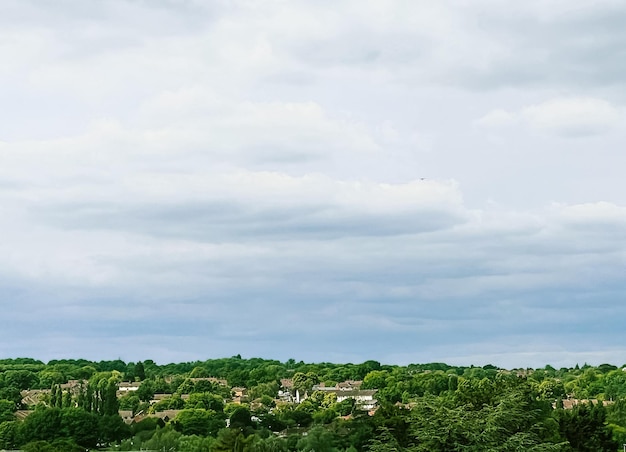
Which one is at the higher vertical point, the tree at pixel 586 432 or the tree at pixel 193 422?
the tree at pixel 193 422

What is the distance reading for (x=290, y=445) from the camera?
51.7 m

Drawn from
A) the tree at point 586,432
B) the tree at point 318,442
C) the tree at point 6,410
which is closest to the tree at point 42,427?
the tree at point 6,410

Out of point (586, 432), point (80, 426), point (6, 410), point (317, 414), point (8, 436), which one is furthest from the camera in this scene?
point (6, 410)

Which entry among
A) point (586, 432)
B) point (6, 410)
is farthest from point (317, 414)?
point (586, 432)

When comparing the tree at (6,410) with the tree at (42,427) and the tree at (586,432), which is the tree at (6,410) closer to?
the tree at (42,427)

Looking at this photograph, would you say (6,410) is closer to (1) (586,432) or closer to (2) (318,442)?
(2) (318,442)

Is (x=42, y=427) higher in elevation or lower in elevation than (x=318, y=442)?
higher

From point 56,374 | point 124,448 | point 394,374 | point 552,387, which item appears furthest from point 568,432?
point 56,374

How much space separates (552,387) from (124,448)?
178 feet

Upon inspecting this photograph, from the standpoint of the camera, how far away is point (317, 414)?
270 feet

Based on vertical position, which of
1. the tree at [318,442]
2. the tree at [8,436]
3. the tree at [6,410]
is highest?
the tree at [6,410]

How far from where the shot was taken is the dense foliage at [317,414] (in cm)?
2798

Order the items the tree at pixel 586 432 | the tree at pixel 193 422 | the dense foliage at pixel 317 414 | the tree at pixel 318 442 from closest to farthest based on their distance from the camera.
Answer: the dense foliage at pixel 317 414 → the tree at pixel 586 432 → the tree at pixel 318 442 → the tree at pixel 193 422

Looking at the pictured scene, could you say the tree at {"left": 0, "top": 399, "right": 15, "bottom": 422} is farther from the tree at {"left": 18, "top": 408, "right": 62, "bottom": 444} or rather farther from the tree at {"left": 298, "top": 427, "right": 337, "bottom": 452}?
the tree at {"left": 298, "top": 427, "right": 337, "bottom": 452}
